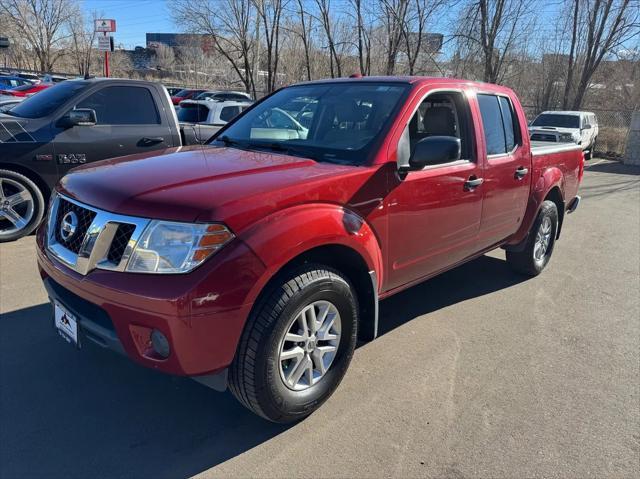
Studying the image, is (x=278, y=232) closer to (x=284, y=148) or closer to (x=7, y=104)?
(x=284, y=148)

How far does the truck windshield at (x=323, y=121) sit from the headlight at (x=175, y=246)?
3.69 feet

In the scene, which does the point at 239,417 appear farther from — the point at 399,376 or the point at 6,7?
the point at 6,7

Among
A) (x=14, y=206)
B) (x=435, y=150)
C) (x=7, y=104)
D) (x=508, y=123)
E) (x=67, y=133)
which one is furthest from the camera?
(x=7, y=104)

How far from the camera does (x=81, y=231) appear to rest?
8.30ft

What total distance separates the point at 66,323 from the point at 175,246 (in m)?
0.88

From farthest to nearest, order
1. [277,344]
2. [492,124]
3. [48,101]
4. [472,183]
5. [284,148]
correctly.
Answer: [48,101] → [492,124] → [472,183] → [284,148] → [277,344]

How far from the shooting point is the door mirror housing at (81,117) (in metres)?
5.54

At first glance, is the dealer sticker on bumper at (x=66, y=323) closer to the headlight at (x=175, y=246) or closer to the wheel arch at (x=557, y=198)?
the headlight at (x=175, y=246)

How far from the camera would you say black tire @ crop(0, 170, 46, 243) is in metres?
5.52

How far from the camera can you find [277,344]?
2480mm

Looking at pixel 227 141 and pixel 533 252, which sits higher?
pixel 227 141

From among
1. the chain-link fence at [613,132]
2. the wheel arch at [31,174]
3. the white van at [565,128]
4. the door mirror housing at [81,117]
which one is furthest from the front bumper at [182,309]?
the chain-link fence at [613,132]

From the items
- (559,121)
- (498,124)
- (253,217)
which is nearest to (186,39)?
(559,121)

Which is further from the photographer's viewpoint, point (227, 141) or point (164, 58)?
point (164, 58)
